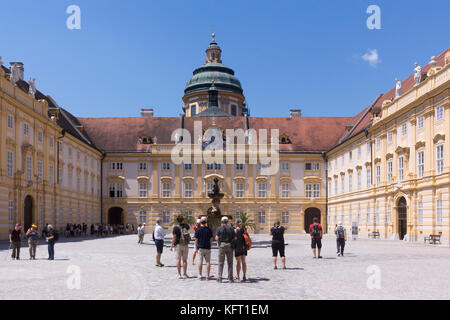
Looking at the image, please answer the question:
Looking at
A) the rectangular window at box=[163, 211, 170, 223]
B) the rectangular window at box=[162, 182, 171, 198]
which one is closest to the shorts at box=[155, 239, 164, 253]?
the rectangular window at box=[163, 211, 170, 223]

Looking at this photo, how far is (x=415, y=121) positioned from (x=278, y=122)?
2907 cm

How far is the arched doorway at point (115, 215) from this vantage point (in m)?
61.7

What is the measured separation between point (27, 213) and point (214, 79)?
43827 millimetres

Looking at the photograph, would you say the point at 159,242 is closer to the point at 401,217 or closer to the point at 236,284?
the point at 236,284

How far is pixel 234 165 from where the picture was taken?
201 feet

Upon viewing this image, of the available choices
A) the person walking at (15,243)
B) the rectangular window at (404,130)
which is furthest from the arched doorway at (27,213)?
the rectangular window at (404,130)

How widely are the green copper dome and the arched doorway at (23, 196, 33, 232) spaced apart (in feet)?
135

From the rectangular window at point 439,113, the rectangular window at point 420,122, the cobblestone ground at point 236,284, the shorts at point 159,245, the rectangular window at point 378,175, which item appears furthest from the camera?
the rectangular window at point 378,175

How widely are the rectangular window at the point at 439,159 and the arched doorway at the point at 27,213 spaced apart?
2799 cm

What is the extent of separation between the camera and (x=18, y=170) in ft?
120

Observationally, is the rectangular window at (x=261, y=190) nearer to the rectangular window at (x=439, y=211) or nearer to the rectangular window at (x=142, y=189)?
the rectangular window at (x=142, y=189)

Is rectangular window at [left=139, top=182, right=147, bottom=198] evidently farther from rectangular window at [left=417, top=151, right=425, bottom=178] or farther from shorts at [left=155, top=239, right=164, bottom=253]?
shorts at [left=155, top=239, right=164, bottom=253]

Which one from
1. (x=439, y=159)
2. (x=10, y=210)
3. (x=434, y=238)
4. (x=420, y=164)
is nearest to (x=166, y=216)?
(x=10, y=210)

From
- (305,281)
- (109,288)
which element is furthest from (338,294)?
(109,288)
